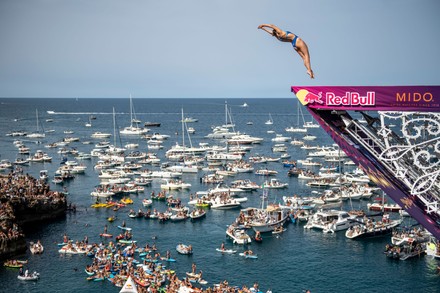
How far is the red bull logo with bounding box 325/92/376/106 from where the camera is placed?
3381 cm

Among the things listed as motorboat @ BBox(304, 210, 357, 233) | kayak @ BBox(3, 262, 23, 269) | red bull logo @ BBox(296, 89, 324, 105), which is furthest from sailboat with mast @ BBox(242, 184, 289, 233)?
red bull logo @ BBox(296, 89, 324, 105)

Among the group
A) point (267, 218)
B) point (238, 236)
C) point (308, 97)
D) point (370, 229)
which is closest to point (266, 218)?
point (267, 218)

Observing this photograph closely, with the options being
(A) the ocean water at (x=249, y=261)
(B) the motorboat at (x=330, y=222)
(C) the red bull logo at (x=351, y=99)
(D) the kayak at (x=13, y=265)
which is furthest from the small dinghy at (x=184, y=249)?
(C) the red bull logo at (x=351, y=99)

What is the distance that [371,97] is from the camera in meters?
33.8

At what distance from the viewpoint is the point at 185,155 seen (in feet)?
461

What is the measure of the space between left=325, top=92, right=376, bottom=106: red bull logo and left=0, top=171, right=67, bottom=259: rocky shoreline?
43795 mm

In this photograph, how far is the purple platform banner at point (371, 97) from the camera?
106 feet

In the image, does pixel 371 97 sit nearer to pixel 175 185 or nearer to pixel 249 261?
pixel 249 261

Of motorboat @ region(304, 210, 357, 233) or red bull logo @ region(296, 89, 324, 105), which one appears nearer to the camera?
red bull logo @ region(296, 89, 324, 105)

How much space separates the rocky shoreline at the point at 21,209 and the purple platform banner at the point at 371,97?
42200 mm

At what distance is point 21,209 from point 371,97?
2232 inches

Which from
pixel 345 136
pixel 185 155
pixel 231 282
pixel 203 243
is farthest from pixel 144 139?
pixel 345 136

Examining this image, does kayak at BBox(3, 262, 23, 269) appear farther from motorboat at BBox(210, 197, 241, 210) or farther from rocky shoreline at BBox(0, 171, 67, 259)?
motorboat at BBox(210, 197, 241, 210)

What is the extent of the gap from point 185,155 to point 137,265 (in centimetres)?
8407
